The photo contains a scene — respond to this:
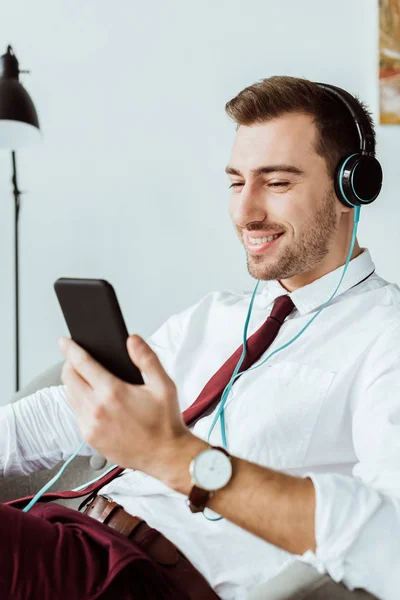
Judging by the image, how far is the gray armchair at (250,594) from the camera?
789 mm

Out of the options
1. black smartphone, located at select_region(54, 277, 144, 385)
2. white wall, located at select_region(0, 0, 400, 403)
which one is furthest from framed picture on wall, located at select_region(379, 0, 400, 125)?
black smartphone, located at select_region(54, 277, 144, 385)

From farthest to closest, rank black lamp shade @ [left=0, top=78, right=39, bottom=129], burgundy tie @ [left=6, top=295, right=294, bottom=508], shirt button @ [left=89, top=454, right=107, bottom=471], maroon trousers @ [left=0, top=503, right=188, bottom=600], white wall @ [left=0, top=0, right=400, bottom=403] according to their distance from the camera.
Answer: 1. white wall @ [left=0, top=0, right=400, bottom=403]
2. black lamp shade @ [left=0, top=78, right=39, bottom=129]
3. shirt button @ [left=89, top=454, right=107, bottom=471]
4. burgundy tie @ [left=6, top=295, right=294, bottom=508]
5. maroon trousers @ [left=0, top=503, right=188, bottom=600]

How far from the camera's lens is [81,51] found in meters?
2.07

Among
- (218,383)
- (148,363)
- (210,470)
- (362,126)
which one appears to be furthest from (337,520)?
(362,126)

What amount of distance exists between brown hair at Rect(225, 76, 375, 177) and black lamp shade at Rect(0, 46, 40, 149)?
794 millimetres

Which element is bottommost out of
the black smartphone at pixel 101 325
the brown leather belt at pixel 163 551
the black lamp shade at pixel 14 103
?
the brown leather belt at pixel 163 551

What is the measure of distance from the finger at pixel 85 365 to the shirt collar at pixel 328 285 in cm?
55

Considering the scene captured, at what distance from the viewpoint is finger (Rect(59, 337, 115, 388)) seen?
75cm

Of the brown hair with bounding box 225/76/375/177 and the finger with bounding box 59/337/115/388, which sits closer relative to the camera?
the finger with bounding box 59/337/115/388

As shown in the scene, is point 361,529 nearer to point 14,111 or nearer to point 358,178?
point 358,178

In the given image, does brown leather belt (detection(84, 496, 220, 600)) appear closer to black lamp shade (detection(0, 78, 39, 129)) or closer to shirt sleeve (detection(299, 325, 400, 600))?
shirt sleeve (detection(299, 325, 400, 600))

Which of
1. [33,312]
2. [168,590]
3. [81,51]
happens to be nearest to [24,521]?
[168,590]

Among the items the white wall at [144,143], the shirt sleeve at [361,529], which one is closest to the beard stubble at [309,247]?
the shirt sleeve at [361,529]

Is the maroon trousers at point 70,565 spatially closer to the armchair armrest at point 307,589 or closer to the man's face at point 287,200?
the armchair armrest at point 307,589
